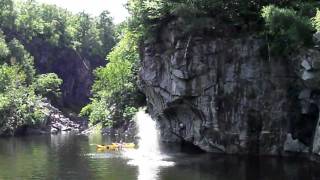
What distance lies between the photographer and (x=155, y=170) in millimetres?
39344

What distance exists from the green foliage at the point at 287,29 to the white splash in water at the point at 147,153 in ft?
48.9

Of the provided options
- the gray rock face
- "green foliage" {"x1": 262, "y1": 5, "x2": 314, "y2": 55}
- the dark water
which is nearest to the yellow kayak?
the dark water

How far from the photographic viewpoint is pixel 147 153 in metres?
52.4

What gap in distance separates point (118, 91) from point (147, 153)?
39.3 metres

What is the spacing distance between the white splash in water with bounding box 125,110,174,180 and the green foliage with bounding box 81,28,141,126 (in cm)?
944

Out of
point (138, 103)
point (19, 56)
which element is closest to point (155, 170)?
point (138, 103)

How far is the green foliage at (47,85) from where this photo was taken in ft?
371

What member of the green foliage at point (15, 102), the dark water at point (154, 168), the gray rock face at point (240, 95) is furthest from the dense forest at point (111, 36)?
the dark water at point (154, 168)

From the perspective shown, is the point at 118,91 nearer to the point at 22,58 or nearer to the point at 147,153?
the point at 22,58

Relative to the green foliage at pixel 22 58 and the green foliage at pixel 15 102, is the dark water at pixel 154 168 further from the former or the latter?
the green foliage at pixel 22 58

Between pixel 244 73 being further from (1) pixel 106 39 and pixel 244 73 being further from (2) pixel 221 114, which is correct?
(1) pixel 106 39

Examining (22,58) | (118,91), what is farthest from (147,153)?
(22,58)

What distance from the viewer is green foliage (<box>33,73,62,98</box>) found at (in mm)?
112938

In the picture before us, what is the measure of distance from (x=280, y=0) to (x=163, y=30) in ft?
42.3
